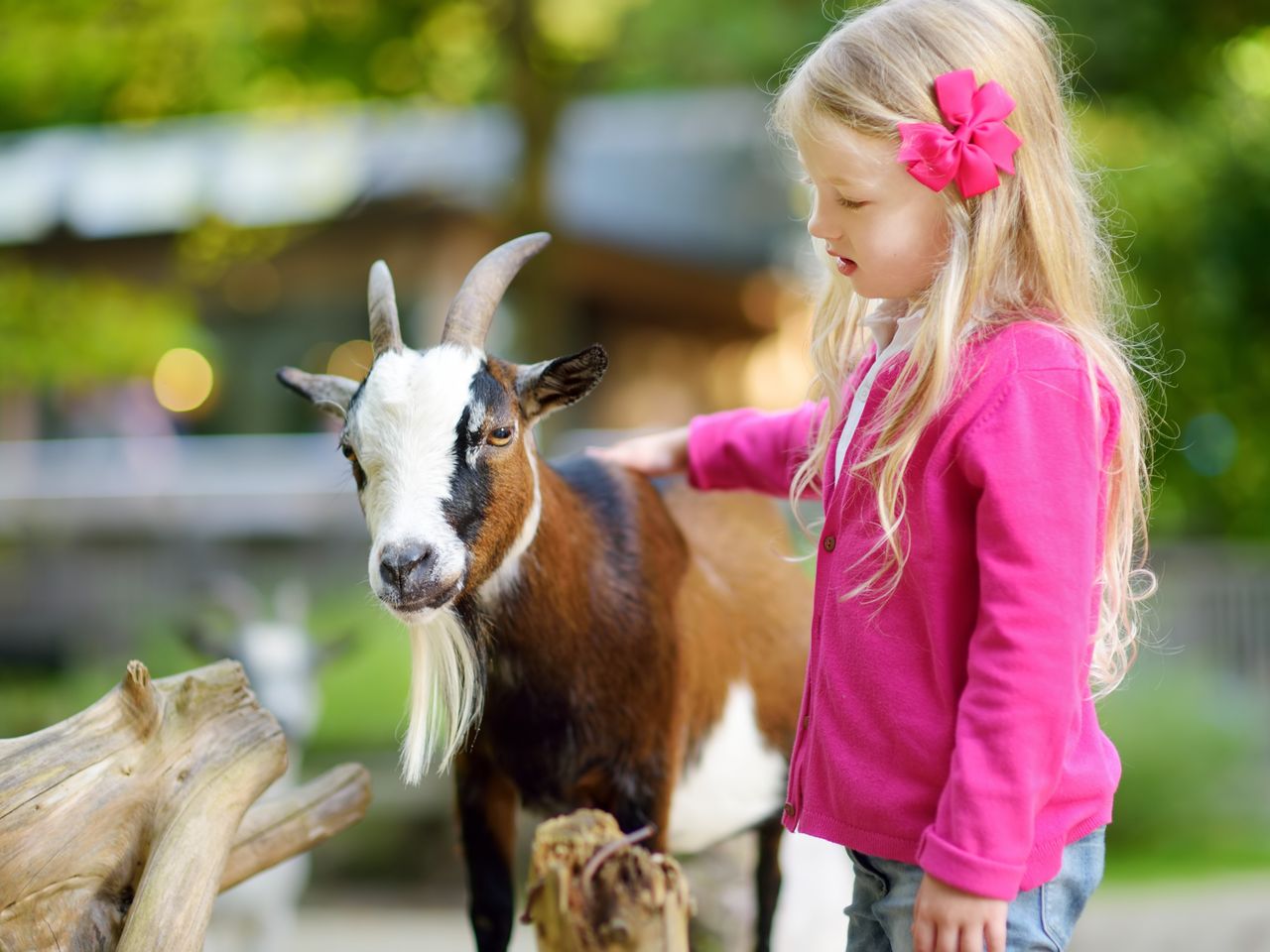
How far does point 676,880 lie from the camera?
197cm

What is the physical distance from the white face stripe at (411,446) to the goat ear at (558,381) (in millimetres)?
131

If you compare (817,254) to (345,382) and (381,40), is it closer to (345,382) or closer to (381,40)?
(345,382)

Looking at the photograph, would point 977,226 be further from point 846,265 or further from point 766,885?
point 766,885

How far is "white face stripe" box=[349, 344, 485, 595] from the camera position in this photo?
2287mm

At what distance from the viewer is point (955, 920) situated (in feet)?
5.96

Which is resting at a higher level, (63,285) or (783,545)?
(63,285)

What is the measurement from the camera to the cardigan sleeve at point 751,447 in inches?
107

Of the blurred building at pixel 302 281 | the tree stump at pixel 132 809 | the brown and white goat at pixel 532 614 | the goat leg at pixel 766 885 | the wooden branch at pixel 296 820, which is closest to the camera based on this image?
the tree stump at pixel 132 809

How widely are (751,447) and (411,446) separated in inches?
28.6

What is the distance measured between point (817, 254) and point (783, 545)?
1.14 m

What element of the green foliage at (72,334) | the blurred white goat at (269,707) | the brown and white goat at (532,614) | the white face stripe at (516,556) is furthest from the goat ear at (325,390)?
the green foliage at (72,334)

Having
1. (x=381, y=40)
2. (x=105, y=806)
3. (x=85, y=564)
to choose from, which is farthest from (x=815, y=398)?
(x=85, y=564)

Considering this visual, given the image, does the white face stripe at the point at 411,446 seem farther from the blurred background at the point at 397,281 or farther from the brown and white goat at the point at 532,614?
the blurred background at the point at 397,281

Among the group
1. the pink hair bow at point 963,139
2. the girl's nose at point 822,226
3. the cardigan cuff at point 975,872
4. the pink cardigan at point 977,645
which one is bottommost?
the cardigan cuff at point 975,872
